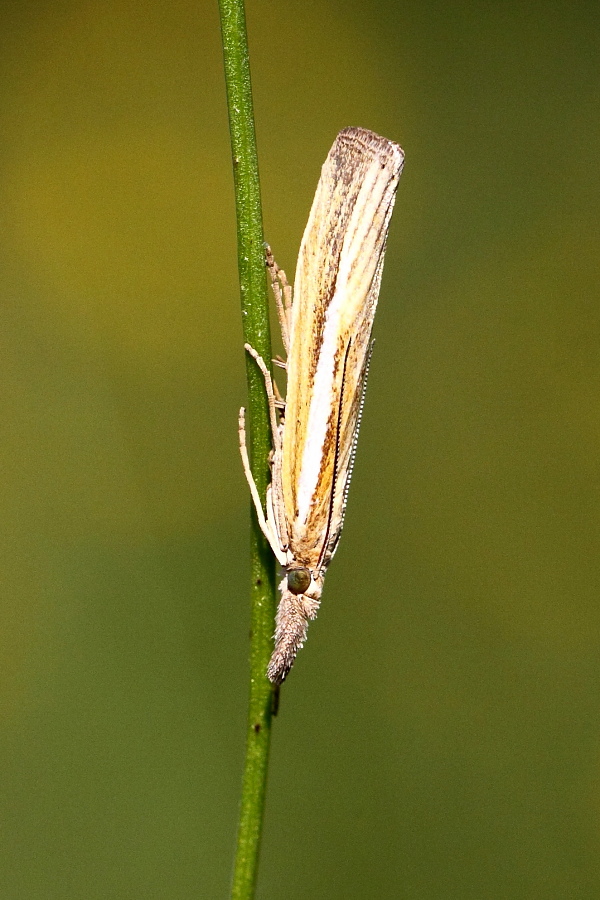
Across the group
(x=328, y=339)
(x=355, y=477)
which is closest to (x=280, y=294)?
(x=328, y=339)

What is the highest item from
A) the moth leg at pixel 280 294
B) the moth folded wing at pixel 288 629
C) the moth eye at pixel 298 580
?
the moth leg at pixel 280 294

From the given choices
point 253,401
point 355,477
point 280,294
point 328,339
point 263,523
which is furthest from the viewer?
point 355,477

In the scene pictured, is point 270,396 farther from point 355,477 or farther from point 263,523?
point 355,477

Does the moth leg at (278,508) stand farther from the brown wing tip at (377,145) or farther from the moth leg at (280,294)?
the brown wing tip at (377,145)

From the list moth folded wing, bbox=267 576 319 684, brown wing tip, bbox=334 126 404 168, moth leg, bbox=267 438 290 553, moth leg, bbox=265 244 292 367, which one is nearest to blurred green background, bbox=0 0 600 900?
moth folded wing, bbox=267 576 319 684

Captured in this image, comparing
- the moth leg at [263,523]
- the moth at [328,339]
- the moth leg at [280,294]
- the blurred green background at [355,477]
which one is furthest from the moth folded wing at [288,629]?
the blurred green background at [355,477]

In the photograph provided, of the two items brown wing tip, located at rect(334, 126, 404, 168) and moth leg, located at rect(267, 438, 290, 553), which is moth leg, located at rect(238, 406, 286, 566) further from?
brown wing tip, located at rect(334, 126, 404, 168)
